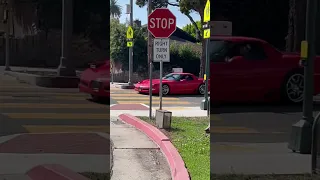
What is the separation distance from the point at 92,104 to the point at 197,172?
2.92 metres

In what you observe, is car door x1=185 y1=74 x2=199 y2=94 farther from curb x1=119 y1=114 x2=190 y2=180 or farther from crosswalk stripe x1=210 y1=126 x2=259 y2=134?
crosswalk stripe x1=210 y1=126 x2=259 y2=134

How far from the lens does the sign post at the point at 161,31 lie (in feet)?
32.6

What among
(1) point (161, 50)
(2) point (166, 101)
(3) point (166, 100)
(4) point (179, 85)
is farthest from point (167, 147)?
(4) point (179, 85)

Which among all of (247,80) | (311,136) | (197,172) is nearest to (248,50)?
(247,80)

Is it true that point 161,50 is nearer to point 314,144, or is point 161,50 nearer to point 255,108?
point 255,108

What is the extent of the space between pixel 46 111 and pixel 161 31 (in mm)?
7394

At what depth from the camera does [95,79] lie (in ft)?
9.37

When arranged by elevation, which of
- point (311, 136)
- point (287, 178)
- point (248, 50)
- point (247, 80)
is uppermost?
point (248, 50)

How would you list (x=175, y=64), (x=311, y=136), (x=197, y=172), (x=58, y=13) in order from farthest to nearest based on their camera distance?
(x=175, y=64) → (x=197, y=172) → (x=58, y=13) → (x=311, y=136)

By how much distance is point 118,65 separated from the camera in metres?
33.2

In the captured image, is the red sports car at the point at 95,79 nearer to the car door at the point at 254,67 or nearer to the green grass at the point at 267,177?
the car door at the point at 254,67

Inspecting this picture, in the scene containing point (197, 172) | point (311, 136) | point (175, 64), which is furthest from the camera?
point (175, 64)

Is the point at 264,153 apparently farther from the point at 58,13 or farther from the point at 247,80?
the point at 58,13

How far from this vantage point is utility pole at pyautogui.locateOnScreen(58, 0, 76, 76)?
2842mm
